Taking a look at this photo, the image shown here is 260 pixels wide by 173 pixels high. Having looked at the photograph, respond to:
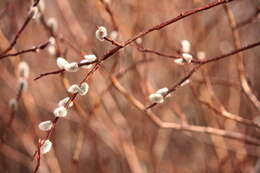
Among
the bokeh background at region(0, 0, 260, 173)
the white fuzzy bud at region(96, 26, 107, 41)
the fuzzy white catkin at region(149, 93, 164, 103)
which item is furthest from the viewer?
A: the bokeh background at region(0, 0, 260, 173)

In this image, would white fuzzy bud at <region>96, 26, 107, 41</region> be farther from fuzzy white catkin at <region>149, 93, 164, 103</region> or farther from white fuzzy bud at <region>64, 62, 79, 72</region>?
fuzzy white catkin at <region>149, 93, 164, 103</region>

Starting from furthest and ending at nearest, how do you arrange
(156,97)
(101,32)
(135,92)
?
1. (135,92)
2. (156,97)
3. (101,32)

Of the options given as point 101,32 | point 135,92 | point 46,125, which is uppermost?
point 135,92

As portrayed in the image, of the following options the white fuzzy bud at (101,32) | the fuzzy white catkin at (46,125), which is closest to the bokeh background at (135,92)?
the white fuzzy bud at (101,32)

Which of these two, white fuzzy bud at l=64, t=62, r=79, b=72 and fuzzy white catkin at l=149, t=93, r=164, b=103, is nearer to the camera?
white fuzzy bud at l=64, t=62, r=79, b=72

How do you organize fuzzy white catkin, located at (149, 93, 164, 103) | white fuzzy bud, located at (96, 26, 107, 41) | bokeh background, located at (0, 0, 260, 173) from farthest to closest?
bokeh background, located at (0, 0, 260, 173)
fuzzy white catkin, located at (149, 93, 164, 103)
white fuzzy bud, located at (96, 26, 107, 41)

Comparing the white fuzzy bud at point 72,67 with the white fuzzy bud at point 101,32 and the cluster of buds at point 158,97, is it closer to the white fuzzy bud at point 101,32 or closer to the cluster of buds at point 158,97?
the white fuzzy bud at point 101,32

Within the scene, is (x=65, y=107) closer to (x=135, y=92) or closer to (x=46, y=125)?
(x=46, y=125)

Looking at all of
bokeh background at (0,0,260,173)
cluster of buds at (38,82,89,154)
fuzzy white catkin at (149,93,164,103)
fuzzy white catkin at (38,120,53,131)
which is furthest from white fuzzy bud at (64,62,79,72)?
bokeh background at (0,0,260,173)

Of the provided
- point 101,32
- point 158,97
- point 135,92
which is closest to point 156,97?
point 158,97

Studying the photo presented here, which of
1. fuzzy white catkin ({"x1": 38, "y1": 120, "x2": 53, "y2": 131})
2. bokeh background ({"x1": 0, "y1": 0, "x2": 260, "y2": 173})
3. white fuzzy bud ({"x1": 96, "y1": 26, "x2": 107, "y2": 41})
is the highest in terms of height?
bokeh background ({"x1": 0, "y1": 0, "x2": 260, "y2": 173})
